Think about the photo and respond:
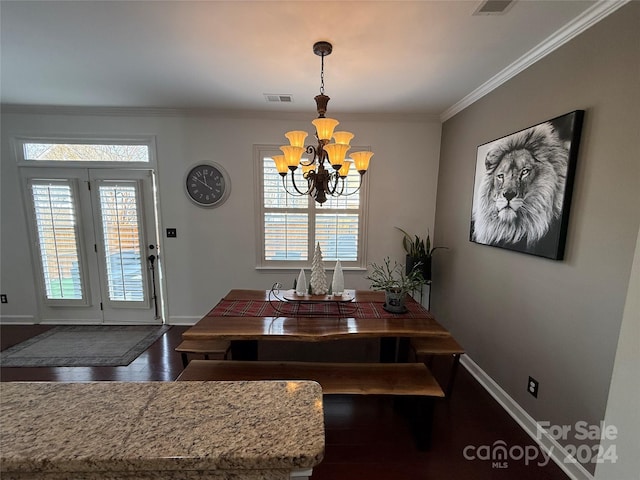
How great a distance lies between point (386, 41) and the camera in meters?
1.80

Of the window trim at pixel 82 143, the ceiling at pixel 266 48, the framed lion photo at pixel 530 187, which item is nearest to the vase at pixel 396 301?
the framed lion photo at pixel 530 187

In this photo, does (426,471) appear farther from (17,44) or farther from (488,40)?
(17,44)

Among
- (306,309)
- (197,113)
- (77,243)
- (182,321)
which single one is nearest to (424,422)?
(306,309)

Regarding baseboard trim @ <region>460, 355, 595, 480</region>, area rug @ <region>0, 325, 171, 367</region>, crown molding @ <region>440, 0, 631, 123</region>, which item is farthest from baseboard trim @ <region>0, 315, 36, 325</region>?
crown molding @ <region>440, 0, 631, 123</region>

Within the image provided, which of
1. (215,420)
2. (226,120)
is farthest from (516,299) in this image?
(226,120)

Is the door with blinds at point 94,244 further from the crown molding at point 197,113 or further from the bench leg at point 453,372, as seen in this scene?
the bench leg at point 453,372

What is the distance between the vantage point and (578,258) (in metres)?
1.57

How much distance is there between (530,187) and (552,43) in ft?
2.94

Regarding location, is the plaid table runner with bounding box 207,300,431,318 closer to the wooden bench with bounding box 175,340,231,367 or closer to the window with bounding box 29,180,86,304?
the wooden bench with bounding box 175,340,231,367

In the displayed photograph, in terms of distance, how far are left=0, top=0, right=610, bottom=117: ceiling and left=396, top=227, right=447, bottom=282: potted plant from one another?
1541mm

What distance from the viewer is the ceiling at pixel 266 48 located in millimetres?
1541

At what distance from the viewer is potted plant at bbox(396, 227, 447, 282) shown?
3156 millimetres

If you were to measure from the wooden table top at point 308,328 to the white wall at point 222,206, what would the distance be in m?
1.55

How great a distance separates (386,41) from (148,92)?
2.30 meters
